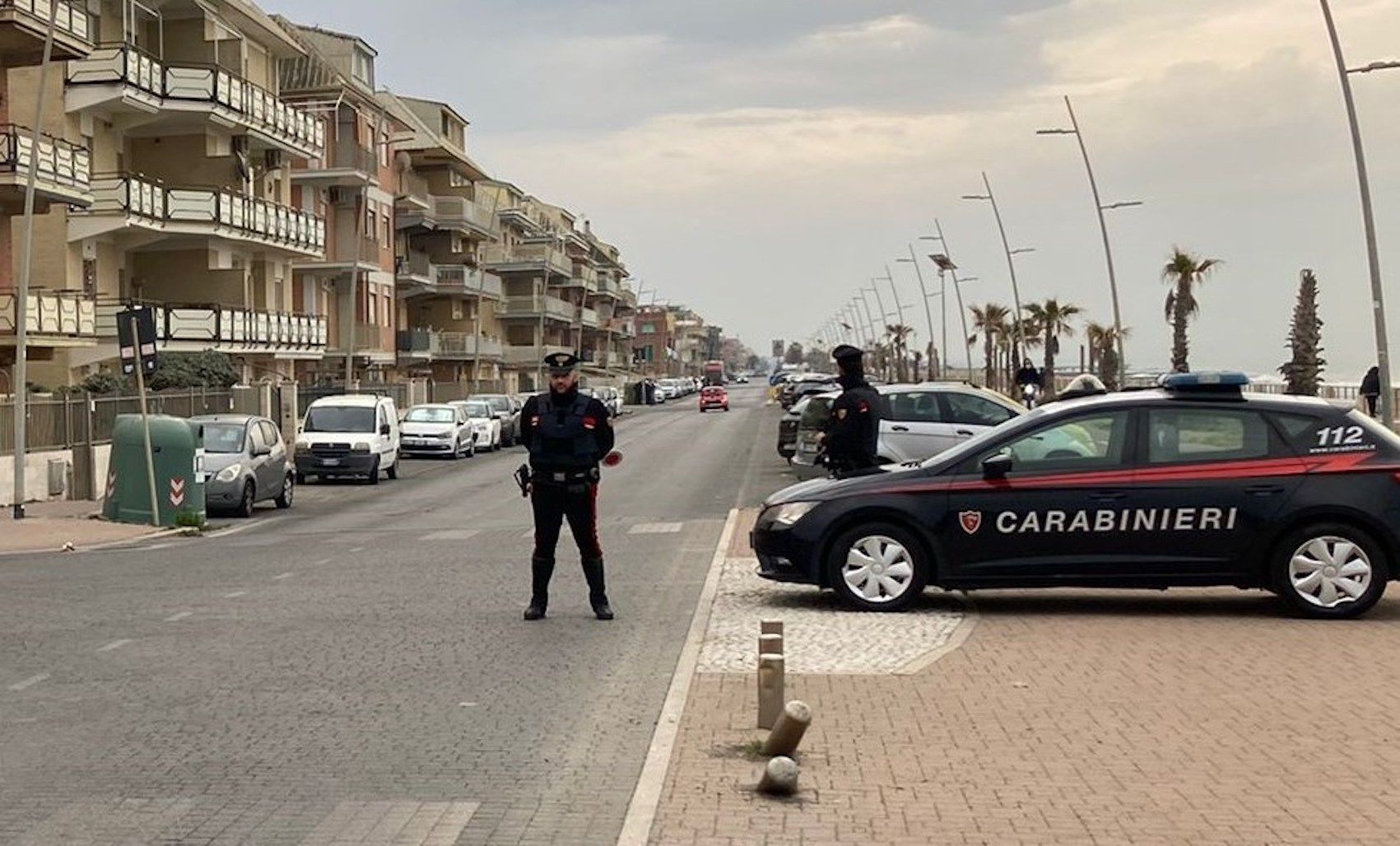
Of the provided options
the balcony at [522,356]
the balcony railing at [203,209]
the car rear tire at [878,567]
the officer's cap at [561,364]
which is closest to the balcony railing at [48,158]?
the balcony railing at [203,209]

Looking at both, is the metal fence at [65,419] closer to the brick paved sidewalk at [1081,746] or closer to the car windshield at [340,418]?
the car windshield at [340,418]

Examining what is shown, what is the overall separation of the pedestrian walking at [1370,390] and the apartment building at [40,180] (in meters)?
25.3

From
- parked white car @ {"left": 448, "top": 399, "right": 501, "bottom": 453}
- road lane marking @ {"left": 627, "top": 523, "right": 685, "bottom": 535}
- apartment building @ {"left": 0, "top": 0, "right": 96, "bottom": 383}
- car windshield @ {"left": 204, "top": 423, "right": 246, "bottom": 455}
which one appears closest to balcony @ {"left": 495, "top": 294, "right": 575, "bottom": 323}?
parked white car @ {"left": 448, "top": 399, "right": 501, "bottom": 453}

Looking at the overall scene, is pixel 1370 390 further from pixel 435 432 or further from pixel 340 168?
pixel 340 168

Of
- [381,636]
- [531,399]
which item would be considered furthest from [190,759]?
[531,399]

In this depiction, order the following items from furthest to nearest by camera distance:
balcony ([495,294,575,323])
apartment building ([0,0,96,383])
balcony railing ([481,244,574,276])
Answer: balcony railing ([481,244,574,276]) → balcony ([495,294,575,323]) → apartment building ([0,0,96,383])

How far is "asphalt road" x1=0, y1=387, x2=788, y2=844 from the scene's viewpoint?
6.41 m

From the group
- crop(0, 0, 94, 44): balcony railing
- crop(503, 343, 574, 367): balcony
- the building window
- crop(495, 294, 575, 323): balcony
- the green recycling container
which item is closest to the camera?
the green recycling container

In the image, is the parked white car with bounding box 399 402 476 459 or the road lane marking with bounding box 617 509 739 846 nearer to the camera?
the road lane marking with bounding box 617 509 739 846

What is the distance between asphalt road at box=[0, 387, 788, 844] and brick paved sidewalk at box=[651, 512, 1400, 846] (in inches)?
21.8

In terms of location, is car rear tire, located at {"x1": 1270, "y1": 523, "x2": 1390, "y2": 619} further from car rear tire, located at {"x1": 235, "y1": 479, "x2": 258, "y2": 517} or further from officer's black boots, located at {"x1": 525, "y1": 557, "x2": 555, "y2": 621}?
car rear tire, located at {"x1": 235, "y1": 479, "x2": 258, "y2": 517}

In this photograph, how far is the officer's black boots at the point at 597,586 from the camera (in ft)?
37.7

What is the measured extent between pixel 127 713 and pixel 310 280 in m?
51.7

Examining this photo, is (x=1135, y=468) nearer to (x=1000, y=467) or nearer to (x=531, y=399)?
(x=1000, y=467)
